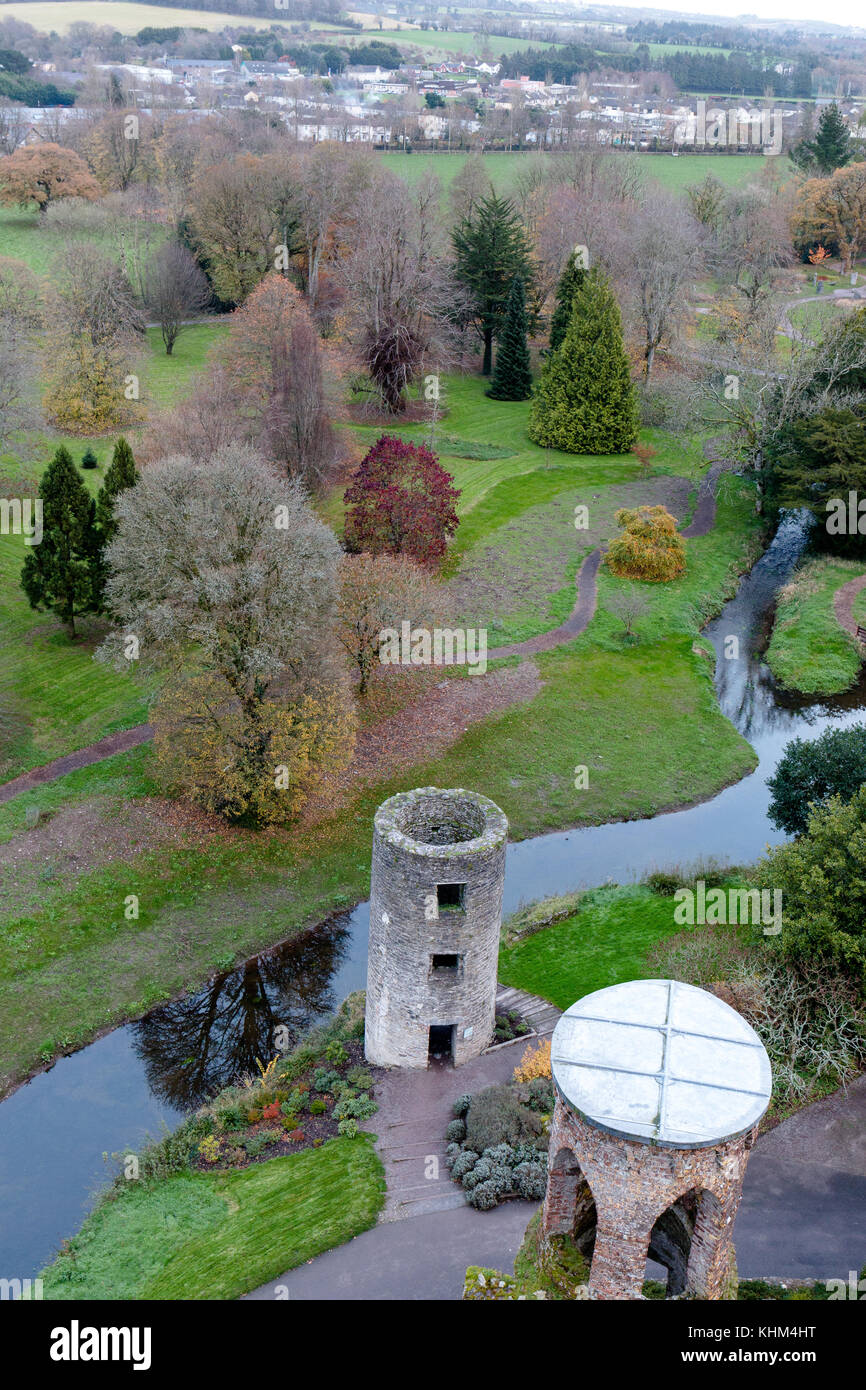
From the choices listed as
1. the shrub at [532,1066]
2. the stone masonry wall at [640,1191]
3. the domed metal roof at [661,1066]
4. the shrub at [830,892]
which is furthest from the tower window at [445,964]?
the stone masonry wall at [640,1191]

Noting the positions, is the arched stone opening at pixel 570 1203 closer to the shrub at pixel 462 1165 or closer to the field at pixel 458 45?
the shrub at pixel 462 1165

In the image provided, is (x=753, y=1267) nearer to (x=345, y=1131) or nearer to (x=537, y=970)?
(x=345, y=1131)

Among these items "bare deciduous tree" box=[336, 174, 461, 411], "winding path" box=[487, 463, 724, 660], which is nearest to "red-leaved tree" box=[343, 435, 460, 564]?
"winding path" box=[487, 463, 724, 660]

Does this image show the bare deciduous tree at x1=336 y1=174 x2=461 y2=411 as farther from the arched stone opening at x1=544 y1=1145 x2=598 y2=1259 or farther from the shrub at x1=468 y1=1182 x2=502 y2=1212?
the arched stone opening at x1=544 y1=1145 x2=598 y2=1259

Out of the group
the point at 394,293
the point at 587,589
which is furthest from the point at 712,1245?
the point at 394,293

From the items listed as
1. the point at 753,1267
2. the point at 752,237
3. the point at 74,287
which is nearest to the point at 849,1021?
the point at 753,1267

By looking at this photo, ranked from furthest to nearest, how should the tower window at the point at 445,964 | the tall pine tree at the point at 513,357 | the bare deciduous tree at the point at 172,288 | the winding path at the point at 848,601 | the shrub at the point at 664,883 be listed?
the bare deciduous tree at the point at 172,288 → the tall pine tree at the point at 513,357 → the winding path at the point at 848,601 → the shrub at the point at 664,883 → the tower window at the point at 445,964
